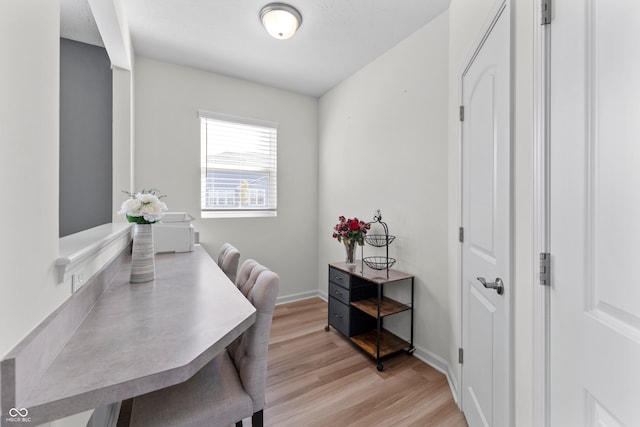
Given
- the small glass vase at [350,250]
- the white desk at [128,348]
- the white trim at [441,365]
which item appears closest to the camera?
the white desk at [128,348]

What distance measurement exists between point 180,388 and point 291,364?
1267 millimetres

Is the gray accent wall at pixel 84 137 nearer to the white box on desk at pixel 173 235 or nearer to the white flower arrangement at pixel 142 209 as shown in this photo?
the white box on desk at pixel 173 235

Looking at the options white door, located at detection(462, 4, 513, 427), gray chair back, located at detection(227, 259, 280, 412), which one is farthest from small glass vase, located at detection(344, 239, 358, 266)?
gray chair back, located at detection(227, 259, 280, 412)

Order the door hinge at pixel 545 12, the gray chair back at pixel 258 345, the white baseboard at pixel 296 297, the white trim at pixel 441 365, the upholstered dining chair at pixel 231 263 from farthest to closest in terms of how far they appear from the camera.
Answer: the white baseboard at pixel 296 297 < the upholstered dining chair at pixel 231 263 < the white trim at pixel 441 365 < the gray chair back at pixel 258 345 < the door hinge at pixel 545 12

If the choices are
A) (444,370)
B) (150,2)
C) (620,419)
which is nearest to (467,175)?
(620,419)

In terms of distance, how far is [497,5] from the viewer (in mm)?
1148

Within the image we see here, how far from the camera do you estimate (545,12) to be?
85 centimetres

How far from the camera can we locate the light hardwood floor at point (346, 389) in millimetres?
1609

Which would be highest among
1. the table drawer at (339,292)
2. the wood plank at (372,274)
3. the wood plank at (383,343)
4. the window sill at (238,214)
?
the window sill at (238,214)

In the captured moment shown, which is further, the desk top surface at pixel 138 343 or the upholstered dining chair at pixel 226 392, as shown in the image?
the upholstered dining chair at pixel 226 392

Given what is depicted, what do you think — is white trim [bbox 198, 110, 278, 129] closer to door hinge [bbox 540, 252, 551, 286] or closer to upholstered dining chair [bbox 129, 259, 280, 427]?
upholstered dining chair [bbox 129, 259, 280, 427]

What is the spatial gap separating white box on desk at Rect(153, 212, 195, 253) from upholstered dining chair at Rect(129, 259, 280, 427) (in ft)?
4.38

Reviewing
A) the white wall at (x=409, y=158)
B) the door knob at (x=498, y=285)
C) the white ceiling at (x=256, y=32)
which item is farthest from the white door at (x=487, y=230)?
the white ceiling at (x=256, y=32)

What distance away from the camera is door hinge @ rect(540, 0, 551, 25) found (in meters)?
0.84
